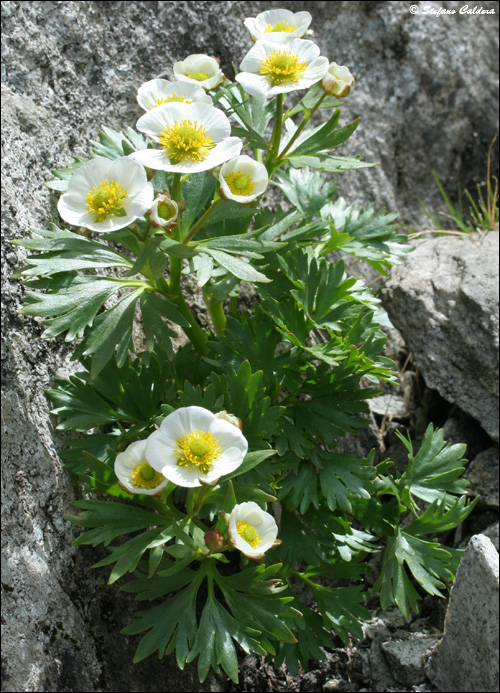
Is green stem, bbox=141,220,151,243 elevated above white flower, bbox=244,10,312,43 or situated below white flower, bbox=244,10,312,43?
below

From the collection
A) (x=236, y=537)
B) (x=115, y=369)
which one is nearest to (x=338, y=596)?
(x=236, y=537)

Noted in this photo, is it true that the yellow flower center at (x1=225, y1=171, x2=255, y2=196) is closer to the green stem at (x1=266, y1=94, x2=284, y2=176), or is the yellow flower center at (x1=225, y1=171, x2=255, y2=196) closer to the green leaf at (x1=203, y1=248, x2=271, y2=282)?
the green leaf at (x1=203, y1=248, x2=271, y2=282)

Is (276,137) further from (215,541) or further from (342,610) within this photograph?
(342,610)

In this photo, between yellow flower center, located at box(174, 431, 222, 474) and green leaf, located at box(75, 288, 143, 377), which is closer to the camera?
yellow flower center, located at box(174, 431, 222, 474)

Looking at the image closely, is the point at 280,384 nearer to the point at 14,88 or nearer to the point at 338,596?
the point at 338,596

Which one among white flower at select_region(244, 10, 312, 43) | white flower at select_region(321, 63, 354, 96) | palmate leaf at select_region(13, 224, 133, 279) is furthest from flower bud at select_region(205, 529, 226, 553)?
white flower at select_region(244, 10, 312, 43)

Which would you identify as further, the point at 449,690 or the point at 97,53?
the point at 97,53
